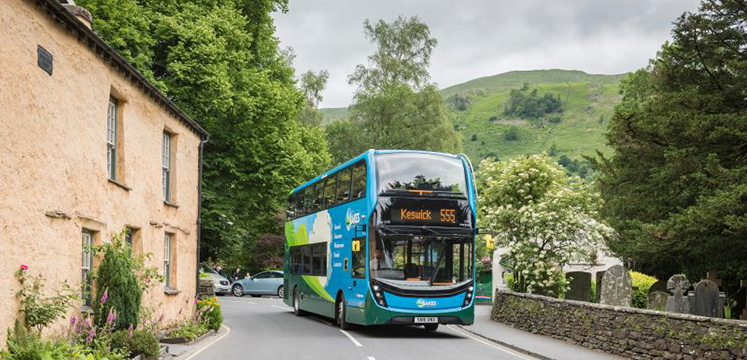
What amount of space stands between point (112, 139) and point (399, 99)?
120 feet

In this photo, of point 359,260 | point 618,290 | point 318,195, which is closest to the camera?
point 618,290

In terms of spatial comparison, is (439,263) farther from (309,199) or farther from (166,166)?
(309,199)

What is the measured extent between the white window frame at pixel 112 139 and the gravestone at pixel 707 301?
39.2 ft

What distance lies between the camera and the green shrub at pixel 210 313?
21.1m

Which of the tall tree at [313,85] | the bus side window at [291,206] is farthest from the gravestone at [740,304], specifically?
the tall tree at [313,85]

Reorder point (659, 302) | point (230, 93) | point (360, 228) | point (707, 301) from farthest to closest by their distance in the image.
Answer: point (230, 93) < point (360, 228) < point (659, 302) < point (707, 301)

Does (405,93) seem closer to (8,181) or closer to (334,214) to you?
(334,214)

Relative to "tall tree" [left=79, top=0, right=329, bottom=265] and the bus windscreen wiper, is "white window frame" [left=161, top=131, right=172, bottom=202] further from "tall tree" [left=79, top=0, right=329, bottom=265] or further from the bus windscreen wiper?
the bus windscreen wiper

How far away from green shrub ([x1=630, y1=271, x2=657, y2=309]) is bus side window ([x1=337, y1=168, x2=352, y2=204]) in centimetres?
1110

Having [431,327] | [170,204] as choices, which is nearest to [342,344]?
[431,327]

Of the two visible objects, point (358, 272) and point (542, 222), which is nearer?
point (358, 272)

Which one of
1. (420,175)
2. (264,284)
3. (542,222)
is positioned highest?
(420,175)

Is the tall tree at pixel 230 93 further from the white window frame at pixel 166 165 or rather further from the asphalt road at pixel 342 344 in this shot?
the asphalt road at pixel 342 344

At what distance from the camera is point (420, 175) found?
1955 cm
